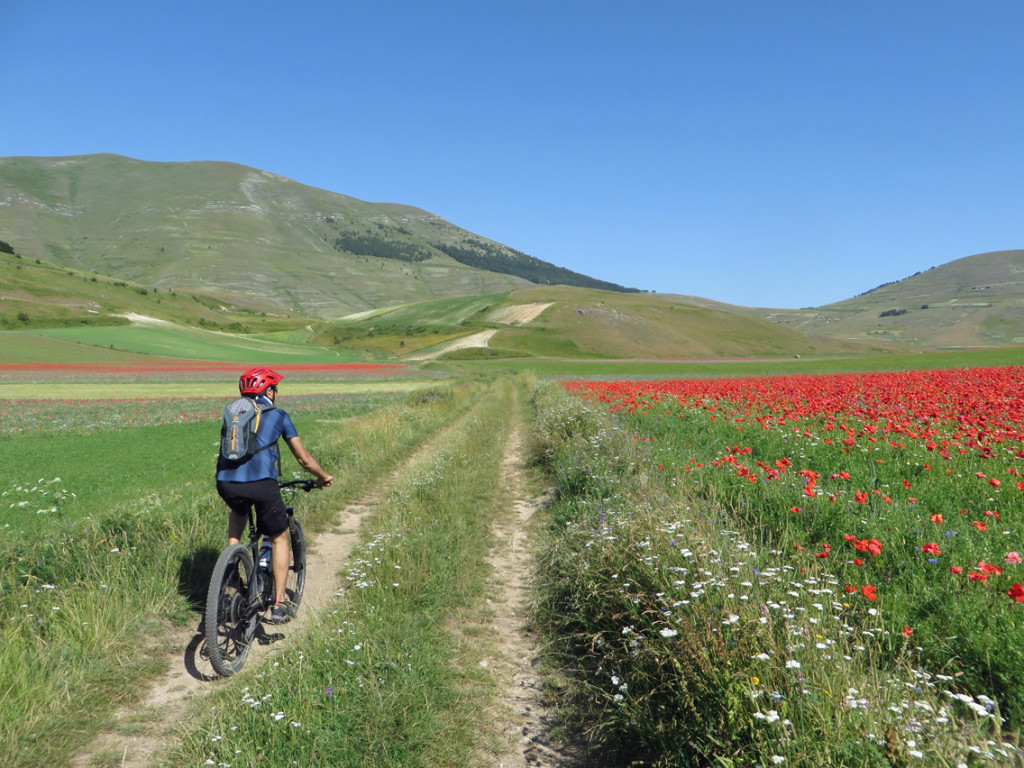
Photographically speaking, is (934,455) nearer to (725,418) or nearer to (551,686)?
(725,418)

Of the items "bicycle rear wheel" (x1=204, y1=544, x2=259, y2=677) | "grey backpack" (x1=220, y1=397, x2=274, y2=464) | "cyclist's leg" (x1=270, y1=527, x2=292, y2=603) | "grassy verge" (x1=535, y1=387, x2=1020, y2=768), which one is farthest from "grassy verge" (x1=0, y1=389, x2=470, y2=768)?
"grassy verge" (x1=535, y1=387, x2=1020, y2=768)

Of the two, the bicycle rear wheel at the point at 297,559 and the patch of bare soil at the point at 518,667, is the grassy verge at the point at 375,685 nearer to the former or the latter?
the patch of bare soil at the point at 518,667

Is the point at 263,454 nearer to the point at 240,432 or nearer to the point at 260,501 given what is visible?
the point at 240,432

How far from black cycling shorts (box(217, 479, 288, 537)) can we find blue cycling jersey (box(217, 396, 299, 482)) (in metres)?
0.07

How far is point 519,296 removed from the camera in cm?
16738

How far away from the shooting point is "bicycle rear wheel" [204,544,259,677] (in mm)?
4891

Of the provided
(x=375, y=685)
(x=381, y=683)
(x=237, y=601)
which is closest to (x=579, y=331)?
(x=237, y=601)

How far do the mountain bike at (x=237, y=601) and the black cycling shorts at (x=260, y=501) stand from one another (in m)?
0.31

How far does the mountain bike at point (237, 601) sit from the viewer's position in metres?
4.91

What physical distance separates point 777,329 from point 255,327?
150m

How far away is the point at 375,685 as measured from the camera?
14.1 feet

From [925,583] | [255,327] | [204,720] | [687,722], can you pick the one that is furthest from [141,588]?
[255,327]

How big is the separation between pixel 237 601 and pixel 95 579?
2391 mm

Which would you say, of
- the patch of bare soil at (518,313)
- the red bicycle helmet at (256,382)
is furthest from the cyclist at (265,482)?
the patch of bare soil at (518,313)
